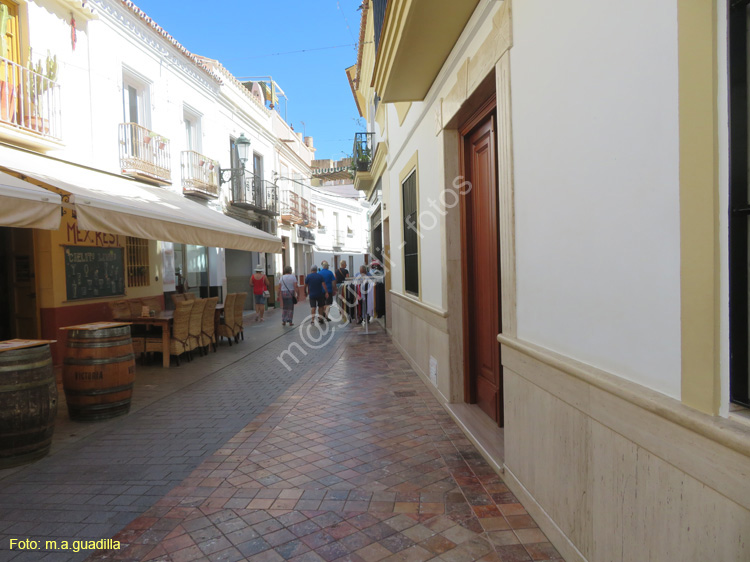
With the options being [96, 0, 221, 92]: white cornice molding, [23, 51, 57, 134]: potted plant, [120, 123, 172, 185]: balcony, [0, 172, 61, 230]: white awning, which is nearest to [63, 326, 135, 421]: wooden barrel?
[0, 172, 61, 230]: white awning

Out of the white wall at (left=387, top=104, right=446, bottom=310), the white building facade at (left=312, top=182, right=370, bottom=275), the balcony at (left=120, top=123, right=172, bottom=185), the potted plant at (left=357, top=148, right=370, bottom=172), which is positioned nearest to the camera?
the white wall at (left=387, top=104, right=446, bottom=310)

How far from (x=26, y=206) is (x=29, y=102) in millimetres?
4234

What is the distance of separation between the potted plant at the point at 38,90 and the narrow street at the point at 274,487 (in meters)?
5.02

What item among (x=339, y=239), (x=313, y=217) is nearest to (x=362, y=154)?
(x=313, y=217)

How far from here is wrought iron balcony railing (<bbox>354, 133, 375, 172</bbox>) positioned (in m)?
13.8

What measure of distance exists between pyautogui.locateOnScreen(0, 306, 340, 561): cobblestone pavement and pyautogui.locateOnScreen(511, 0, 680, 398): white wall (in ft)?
9.13

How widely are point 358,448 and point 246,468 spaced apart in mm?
889

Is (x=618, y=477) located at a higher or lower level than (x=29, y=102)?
lower

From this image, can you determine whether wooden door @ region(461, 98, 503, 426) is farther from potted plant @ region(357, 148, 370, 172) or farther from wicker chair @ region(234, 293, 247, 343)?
potted plant @ region(357, 148, 370, 172)

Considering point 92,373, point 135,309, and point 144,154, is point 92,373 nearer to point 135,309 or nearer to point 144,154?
point 135,309

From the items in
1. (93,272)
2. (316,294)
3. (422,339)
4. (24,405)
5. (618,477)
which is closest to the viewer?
(618,477)

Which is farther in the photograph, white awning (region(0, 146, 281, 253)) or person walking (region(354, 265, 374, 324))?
person walking (region(354, 265, 374, 324))

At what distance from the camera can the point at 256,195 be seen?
57.3ft

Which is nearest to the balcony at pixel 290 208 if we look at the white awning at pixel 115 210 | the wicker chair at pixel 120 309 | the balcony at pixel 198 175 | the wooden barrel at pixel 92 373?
Result: the balcony at pixel 198 175
